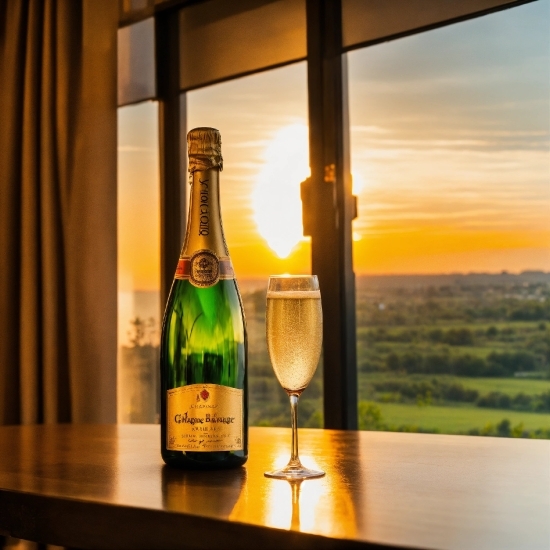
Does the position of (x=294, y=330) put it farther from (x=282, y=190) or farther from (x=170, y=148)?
(x=170, y=148)

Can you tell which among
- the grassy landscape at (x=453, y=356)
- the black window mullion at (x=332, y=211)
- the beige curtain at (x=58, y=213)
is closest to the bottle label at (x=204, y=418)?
the grassy landscape at (x=453, y=356)

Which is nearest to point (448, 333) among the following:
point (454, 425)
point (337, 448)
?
point (454, 425)

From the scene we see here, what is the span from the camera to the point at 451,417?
2.63 m

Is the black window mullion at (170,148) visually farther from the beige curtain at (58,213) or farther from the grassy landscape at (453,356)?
the grassy landscape at (453,356)

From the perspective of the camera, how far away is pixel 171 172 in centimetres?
331

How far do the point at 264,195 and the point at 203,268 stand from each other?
2064mm

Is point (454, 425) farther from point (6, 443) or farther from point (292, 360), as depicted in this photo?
point (292, 360)

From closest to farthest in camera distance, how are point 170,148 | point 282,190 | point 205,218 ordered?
1. point 205,218
2. point 282,190
3. point 170,148

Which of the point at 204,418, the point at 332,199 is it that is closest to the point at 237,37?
the point at 332,199

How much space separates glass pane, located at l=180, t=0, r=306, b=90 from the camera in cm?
292

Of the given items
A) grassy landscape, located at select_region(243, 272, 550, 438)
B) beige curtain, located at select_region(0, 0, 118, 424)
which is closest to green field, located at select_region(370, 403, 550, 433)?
grassy landscape, located at select_region(243, 272, 550, 438)

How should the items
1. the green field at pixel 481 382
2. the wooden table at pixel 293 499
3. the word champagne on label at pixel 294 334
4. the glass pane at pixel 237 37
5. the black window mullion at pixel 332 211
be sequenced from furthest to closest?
the glass pane at pixel 237 37 → the black window mullion at pixel 332 211 → the green field at pixel 481 382 → the word champagne on label at pixel 294 334 → the wooden table at pixel 293 499

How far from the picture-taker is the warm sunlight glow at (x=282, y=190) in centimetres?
294

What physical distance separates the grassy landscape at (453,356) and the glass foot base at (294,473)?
5.40ft
